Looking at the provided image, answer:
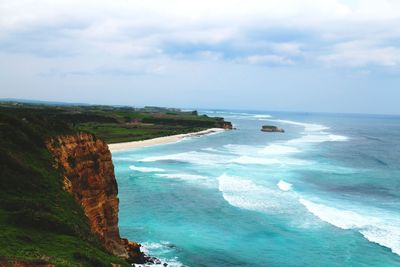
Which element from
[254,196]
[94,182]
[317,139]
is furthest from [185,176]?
[317,139]

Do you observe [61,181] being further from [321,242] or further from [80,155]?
[321,242]

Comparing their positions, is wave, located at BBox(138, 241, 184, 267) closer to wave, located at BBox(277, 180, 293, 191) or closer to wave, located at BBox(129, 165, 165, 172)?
wave, located at BBox(277, 180, 293, 191)

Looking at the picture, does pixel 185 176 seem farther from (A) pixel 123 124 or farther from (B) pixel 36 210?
(A) pixel 123 124

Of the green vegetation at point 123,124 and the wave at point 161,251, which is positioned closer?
the wave at point 161,251

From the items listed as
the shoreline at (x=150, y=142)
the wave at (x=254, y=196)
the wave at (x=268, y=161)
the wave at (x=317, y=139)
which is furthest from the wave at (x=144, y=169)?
the wave at (x=317, y=139)

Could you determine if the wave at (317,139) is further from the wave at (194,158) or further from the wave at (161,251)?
the wave at (161,251)

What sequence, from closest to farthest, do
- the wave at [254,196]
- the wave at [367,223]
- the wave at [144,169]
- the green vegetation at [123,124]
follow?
the wave at [367,223] → the wave at [254,196] → the wave at [144,169] → the green vegetation at [123,124]
